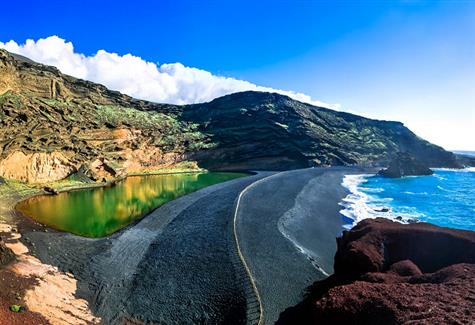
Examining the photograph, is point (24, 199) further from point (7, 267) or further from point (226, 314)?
point (226, 314)


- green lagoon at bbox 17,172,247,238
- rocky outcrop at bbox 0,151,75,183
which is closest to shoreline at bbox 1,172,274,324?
green lagoon at bbox 17,172,247,238

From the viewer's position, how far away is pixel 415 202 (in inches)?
2163

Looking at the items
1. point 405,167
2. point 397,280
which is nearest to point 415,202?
point 405,167

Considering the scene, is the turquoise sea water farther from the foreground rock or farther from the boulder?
the boulder

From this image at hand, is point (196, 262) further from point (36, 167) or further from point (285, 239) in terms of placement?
point (36, 167)

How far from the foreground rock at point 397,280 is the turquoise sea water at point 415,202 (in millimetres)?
22192

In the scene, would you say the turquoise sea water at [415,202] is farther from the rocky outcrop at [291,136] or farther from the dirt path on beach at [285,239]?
the rocky outcrop at [291,136]

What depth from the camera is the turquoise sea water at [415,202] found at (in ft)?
141

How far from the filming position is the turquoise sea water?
141 ft

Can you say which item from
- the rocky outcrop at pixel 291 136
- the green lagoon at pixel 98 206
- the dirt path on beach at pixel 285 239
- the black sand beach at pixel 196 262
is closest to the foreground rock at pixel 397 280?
the dirt path on beach at pixel 285 239

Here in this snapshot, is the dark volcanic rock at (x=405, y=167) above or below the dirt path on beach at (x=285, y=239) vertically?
above

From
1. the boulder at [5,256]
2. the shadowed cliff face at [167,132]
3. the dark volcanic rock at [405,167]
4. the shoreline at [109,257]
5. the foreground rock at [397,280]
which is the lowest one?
the shoreline at [109,257]

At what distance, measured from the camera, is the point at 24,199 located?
4566cm

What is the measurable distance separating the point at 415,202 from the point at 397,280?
46.5m
